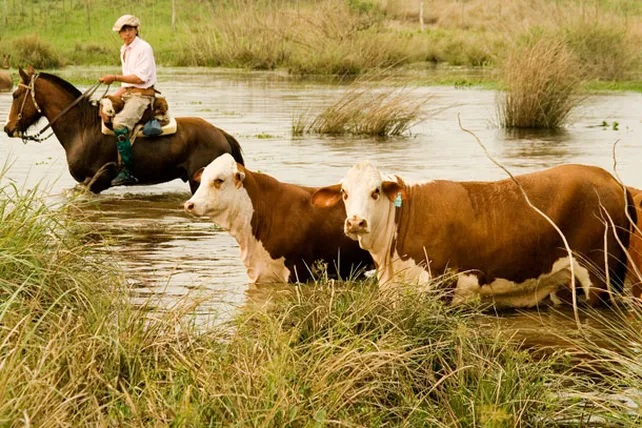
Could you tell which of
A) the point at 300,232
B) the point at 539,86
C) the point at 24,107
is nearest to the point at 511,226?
the point at 300,232

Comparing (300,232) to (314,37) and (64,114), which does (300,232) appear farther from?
(314,37)

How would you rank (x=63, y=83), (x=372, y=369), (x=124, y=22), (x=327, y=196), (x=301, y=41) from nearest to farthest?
(x=372, y=369)
(x=327, y=196)
(x=124, y=22)
(x=63, y=83)
(x=301, y=41)

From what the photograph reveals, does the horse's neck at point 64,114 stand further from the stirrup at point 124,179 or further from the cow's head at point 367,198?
the cow's head at point 367,198

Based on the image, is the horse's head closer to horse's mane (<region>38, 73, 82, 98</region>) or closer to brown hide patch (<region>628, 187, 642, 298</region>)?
horse's mane (<region>38, 73, 82, 98</region>)

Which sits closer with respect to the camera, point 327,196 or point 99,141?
A: point 327,196

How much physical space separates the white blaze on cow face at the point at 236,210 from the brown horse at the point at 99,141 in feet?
12.9

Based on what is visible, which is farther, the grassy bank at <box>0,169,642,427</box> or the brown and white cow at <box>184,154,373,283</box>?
the brown and white cow at <box>184,154,373,283</box>

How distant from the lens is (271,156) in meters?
18.6

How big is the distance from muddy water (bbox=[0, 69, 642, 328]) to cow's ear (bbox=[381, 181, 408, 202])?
1370 millimetres

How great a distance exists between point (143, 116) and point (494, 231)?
6181mm

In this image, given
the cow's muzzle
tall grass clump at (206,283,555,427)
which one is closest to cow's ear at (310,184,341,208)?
the cow's muzzle

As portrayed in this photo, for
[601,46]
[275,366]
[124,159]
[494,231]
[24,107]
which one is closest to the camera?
[275,366]

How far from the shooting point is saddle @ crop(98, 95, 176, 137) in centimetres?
1362

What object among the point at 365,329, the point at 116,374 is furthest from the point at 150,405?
the point at 365,329
